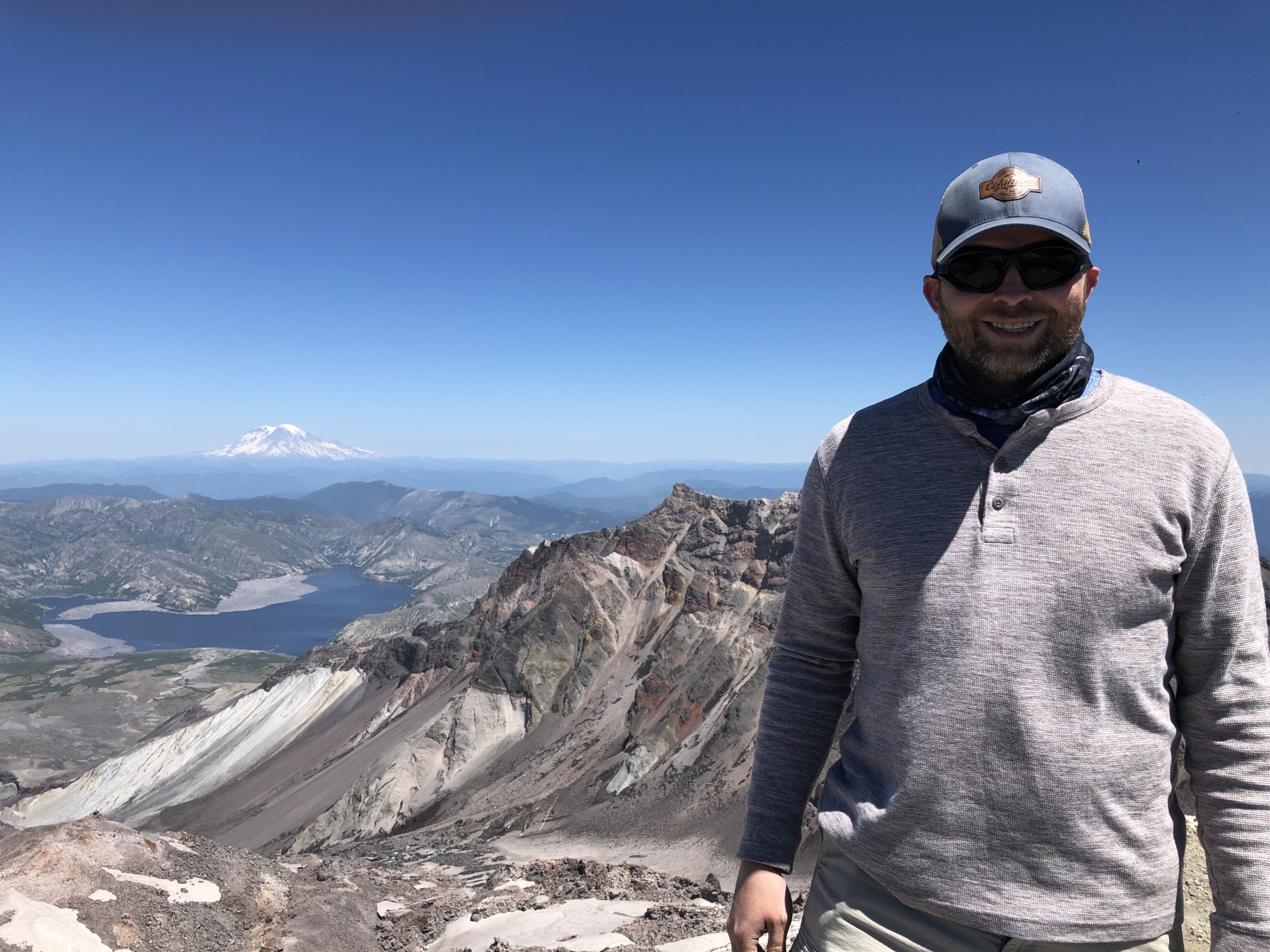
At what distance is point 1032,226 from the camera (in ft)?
7.70

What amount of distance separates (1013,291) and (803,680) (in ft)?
5.58

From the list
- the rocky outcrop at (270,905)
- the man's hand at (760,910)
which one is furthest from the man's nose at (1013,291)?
the rocky outcrop at (270,905)

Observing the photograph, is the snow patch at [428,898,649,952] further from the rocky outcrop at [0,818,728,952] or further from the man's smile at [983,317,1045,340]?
the man's smile at [983,317,1045,340]

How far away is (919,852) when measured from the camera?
234cm

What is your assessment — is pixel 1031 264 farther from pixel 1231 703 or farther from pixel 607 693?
pixel 607 693

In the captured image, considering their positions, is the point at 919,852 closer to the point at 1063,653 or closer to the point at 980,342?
the point at 1063,653

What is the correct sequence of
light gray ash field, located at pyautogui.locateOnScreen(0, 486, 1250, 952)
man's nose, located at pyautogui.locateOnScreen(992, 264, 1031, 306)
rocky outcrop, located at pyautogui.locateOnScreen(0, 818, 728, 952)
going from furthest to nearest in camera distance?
light gray ash field, located at pyautogui.locateOnScreen(0, 486, 1250, 952) → rocky outcrop, located at pyautogui.locateOnScreen(0, 818, 728, 952) → man's nose, located at pyautogui.locateOnScreen(992, 264, 1031, 306)

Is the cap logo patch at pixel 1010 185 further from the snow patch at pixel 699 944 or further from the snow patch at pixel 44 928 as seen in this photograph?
the snow patch at pixel 44 928

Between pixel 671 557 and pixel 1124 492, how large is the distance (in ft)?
178

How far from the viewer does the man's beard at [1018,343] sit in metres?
2.44

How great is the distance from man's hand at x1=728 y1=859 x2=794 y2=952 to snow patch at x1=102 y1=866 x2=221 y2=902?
1420 centimetres

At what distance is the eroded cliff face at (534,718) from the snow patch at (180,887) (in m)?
19.1

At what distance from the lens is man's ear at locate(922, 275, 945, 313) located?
267cm

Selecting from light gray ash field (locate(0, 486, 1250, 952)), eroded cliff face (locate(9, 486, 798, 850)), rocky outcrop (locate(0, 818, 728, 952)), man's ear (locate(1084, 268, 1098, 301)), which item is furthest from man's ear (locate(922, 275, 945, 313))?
eroded cliff face (locate(9, 486, 798, 850))
